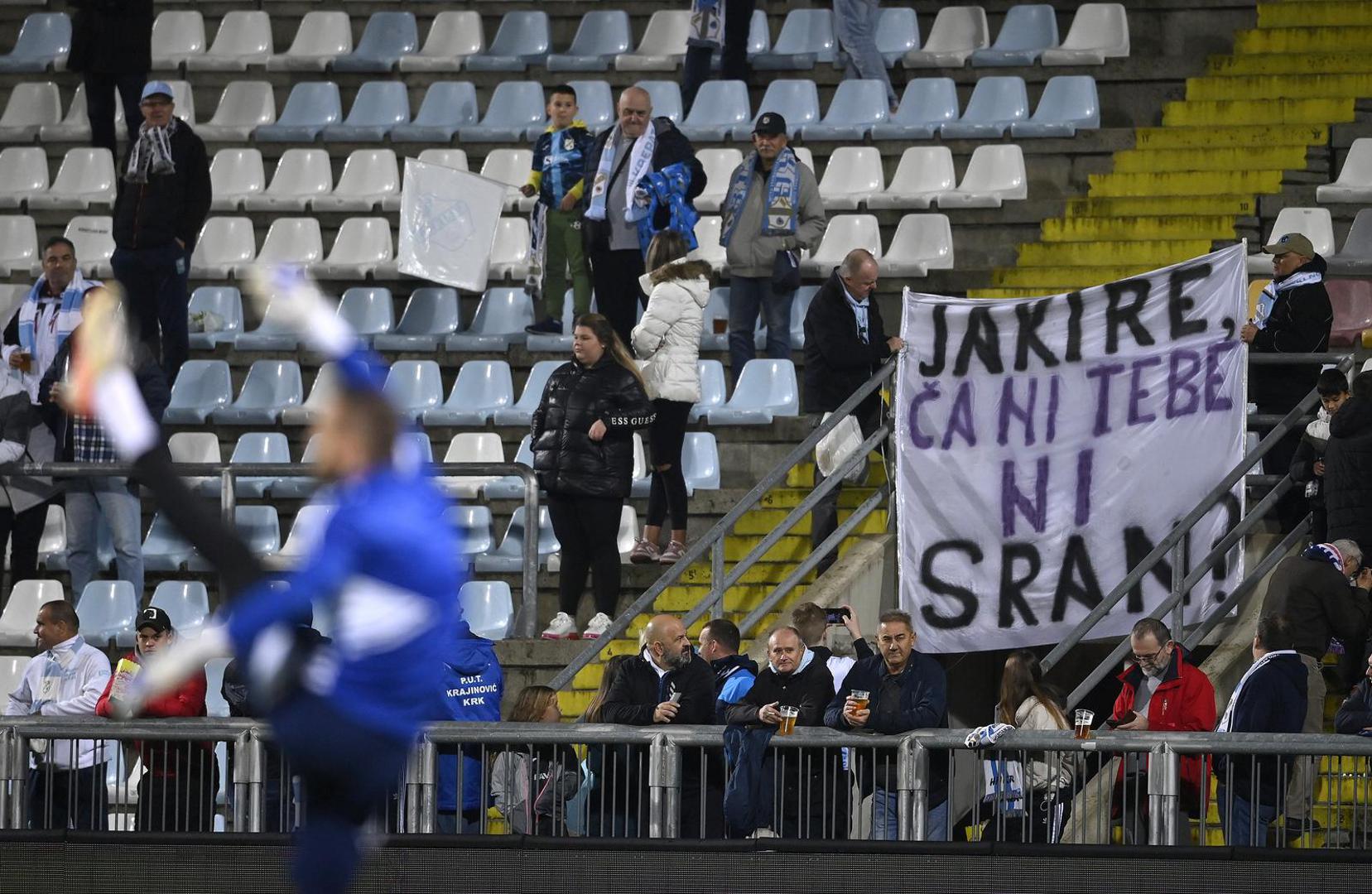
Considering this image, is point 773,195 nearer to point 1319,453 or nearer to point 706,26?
point 706,26

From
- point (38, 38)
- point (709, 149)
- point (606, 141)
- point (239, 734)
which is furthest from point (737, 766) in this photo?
point (38, 38)

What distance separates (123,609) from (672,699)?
4.57 meters

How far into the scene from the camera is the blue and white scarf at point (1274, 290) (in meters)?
13.6

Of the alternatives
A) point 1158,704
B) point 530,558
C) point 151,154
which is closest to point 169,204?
point 151,154

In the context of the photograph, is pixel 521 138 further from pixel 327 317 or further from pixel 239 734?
pixel 327 317

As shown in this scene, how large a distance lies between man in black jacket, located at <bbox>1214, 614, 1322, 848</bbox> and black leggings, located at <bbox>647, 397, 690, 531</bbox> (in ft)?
12.4

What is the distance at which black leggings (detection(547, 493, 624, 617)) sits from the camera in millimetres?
13406

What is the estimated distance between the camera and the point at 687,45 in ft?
60.6

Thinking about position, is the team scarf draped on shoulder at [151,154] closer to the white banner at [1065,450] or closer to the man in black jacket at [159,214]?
the man in black jacket at [159,214]

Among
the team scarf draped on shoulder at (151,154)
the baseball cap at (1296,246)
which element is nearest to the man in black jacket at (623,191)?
the team scarf draped on shoulder at (151,154)

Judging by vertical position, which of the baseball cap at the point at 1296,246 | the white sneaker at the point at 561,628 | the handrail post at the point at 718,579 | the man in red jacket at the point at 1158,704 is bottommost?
the man in red jacket at the point at 1158,704

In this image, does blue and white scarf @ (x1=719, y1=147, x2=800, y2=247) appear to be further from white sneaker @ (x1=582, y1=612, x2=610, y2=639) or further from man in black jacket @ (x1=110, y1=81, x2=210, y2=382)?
man in black jacket @ (x1=110, y1=81, x2=210, y2=382)

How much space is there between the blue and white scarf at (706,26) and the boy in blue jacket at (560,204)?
2.24 m

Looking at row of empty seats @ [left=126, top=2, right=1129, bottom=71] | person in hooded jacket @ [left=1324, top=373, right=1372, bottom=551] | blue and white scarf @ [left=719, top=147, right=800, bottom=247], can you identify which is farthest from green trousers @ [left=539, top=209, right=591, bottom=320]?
person in hooded jacket @ [left=1324, top=373, right=1372, bottom=551]
